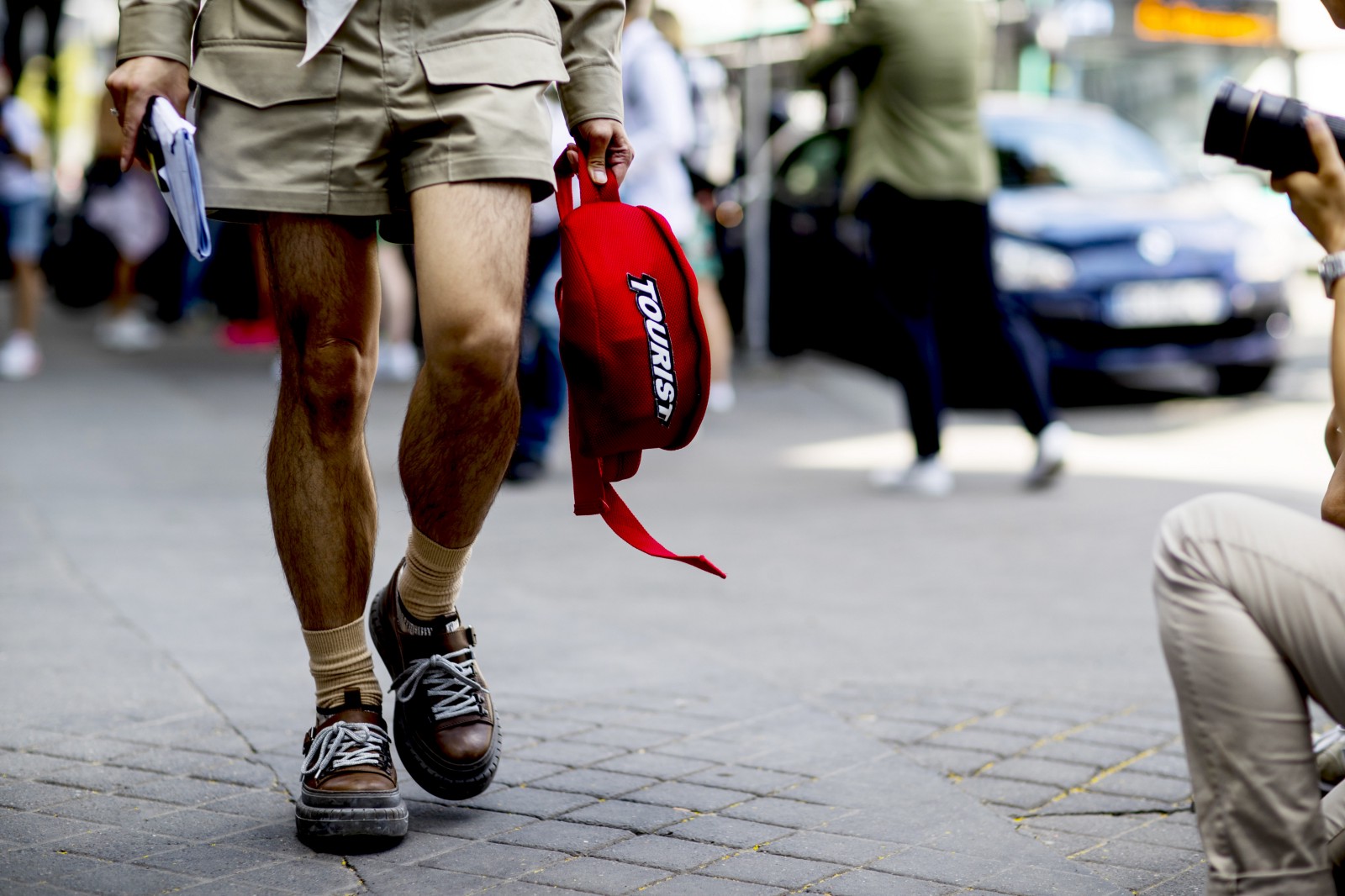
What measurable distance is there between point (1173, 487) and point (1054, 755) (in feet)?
12.6

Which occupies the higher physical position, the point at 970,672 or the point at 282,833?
the point at 282,833

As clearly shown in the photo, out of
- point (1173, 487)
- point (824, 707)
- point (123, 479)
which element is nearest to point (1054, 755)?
point (824, 707)

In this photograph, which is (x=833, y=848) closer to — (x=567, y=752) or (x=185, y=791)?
(x=567, y=752)

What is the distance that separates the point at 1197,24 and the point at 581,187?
14.6m

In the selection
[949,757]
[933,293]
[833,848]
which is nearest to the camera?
[833,848]

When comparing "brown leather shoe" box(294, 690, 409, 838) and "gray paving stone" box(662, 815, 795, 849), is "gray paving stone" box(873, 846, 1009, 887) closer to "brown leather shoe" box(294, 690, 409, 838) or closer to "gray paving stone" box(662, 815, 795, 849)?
"gray paving stone" box(662, 815, 795, 849)

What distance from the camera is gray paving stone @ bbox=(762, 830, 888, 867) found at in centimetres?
258

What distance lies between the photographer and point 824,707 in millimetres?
3562

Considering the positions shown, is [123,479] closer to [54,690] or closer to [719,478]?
[719,478]

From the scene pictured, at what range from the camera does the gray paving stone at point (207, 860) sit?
2459 mm

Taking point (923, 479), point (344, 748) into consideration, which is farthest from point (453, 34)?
point (923, 479)

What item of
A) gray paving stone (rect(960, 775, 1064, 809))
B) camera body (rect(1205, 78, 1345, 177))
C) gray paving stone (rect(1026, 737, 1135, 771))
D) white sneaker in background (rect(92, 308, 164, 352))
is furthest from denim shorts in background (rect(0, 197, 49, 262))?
camera body (rect(1205, 78, 1345, 177))

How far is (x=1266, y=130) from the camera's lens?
2129 millimetres

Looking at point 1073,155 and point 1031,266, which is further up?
point 1073,155
